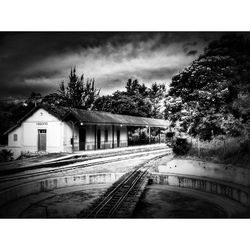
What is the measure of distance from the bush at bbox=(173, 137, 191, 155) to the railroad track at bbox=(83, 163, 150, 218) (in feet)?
5.54

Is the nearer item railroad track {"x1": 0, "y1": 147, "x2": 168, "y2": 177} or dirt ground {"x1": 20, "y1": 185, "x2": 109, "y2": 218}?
dirt ground {"x1": 20, "y1": 185, "x2": 109, "y2": 218}

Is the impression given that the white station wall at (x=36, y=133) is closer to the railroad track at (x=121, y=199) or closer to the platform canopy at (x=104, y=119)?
the platform canopy at (x=104, y=119)

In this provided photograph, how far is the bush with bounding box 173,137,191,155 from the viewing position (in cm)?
854

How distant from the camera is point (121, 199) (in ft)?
18.7

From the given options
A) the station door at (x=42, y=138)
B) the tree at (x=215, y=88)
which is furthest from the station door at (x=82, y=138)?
the tree at (x=215, y=88)

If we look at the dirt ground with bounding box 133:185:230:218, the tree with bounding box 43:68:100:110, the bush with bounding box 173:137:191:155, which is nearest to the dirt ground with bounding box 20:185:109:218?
the dirt ground with bounding box 133:185:230:218

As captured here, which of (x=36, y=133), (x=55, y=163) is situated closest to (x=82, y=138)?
(x=36, y=133)

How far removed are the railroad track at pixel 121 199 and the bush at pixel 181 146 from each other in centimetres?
169

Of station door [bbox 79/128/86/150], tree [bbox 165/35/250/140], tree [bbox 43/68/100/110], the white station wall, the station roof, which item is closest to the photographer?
tree [bbox 165/35/250/140]

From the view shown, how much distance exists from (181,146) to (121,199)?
380 cm

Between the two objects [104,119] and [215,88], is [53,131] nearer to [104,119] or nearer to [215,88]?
[104,119]

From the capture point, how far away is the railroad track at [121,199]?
4871 millimetres

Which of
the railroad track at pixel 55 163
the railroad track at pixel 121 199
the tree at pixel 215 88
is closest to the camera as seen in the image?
the railroad track at pixel 121 199

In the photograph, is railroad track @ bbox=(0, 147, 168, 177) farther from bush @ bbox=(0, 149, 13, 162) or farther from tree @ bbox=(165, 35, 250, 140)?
tree @ bbox=(165, 35, 250, 140)
